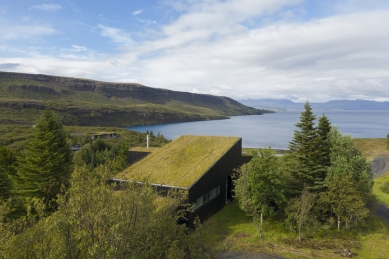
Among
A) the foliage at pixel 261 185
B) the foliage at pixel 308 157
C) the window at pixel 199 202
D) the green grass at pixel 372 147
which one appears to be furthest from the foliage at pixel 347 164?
A: the green grass at pixel 372 147

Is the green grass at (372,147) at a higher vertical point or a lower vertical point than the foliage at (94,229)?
lower

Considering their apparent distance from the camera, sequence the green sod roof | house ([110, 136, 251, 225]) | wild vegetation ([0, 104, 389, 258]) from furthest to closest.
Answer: the green sod roof → house ([110, 136, 251, 225]) → wild vegetation ([0, 104, 389, 258])

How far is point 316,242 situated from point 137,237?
54.0ft

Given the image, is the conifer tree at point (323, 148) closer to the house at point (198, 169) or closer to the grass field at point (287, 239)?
the grass field at point (287, 239)

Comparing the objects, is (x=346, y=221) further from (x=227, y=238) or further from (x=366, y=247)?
(x=227, y=238)

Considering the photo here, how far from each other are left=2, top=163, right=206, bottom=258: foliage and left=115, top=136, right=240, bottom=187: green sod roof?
447 inches

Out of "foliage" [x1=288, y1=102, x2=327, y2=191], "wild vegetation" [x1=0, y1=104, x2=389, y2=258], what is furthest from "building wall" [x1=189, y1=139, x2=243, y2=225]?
"foliage" [x1=288, y1=102, x2=327, y2=191]

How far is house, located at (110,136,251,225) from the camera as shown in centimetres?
2152

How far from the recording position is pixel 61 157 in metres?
27.7

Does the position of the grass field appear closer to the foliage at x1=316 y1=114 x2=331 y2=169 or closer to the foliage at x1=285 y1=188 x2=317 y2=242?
the foliage at x1=285 y1=188 x2=317 y2=242

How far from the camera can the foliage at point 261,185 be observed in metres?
21.0

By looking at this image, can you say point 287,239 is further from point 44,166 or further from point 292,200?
point 44,166

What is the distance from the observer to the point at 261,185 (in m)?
21.0

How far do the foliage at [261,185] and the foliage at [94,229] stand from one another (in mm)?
12521
